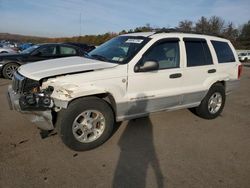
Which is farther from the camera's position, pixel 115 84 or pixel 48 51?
pixel 48 51

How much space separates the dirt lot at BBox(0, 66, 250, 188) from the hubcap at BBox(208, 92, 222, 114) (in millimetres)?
431

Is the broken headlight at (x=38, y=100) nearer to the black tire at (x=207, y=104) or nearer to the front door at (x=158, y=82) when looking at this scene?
the front door at (x=158, y=82)

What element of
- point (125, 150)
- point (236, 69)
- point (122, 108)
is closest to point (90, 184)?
point (125, 150)

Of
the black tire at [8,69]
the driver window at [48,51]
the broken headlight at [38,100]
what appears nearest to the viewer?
the broken headlight at [38,100]

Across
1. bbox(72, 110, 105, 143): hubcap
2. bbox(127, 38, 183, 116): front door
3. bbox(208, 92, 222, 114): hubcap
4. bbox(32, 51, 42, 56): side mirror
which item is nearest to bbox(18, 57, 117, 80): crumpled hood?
bbox(127, 38, 183, 116): front door

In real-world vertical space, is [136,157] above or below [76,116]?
below

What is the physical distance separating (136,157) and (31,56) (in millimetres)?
7882

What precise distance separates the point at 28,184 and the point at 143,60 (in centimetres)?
251

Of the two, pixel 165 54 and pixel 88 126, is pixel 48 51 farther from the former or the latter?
pixel 88 126

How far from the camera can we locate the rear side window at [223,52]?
534cm

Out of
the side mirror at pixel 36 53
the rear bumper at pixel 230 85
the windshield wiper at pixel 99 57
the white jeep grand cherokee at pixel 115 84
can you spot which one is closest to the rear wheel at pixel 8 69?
the side mirror at pixel 36 53

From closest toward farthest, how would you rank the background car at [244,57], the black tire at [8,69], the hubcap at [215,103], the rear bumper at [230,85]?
1. the hubcap at [215,103]
2. the rear bumper at [230,85]
3. the black tire at [8,69]
4. the background car at [244,57]

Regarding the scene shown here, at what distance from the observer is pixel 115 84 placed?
12.5 ft

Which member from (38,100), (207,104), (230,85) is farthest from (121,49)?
(230,85)
